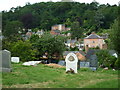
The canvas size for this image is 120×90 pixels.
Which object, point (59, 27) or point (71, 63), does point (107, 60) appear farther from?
point (59, 27)

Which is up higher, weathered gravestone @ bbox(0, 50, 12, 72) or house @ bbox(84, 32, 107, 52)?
house @ bbox(84, 32, 107, 52)

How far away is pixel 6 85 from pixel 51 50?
2643cm

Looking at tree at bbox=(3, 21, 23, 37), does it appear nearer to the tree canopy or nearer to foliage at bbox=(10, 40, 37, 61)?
the tree canopy

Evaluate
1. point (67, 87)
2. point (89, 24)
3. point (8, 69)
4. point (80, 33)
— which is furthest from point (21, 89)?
point (89, 24)

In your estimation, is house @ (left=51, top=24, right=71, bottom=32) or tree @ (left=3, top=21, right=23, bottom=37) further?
house @ (left=51, top=24, right=71, bottom=32)

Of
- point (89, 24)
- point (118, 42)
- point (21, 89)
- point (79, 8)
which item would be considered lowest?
point (21, 89)

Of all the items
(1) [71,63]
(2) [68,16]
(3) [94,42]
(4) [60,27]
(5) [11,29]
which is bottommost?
(1) [71,63]

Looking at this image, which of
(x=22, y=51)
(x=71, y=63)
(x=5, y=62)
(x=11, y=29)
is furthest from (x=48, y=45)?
(x=11, y=29)

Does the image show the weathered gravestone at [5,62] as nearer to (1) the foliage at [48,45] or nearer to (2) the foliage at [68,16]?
(1) the foliage at [48,45]

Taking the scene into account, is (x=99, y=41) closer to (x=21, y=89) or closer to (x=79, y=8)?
(x=21, y=89)

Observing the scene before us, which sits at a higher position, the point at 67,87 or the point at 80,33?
the point at 80,33

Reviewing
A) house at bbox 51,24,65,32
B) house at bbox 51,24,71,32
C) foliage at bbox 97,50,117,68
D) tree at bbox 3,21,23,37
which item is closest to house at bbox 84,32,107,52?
tree at bbox 3,21,23,37

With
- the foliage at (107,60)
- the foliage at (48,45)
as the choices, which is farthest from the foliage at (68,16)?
the foliage at (107,60)

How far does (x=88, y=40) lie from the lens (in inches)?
2366
